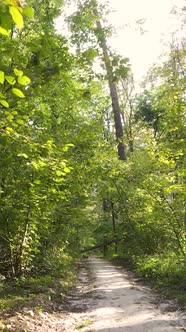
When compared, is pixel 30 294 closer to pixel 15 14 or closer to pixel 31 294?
pixel 31 294

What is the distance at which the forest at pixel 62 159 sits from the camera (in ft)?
10.5

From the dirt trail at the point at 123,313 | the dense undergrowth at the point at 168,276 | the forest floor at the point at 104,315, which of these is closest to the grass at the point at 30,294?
the forest floor at the point at 104,315

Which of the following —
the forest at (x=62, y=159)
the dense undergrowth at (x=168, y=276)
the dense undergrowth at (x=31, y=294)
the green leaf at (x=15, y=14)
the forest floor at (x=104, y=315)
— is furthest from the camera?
the dense undergrowth at (x=168, y=276)

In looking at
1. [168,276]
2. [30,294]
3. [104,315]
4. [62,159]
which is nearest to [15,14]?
[62,159]

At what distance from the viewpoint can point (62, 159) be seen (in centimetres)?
358

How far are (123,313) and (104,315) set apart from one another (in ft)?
1.12

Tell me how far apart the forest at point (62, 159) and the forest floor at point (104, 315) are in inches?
26.3

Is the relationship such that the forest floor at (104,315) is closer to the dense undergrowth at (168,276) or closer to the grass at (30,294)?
the grass at (30,294)

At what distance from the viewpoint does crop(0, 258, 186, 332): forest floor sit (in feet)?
15.5

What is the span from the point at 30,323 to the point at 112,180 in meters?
8.42

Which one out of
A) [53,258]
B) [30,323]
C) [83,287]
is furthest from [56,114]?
[30,323]

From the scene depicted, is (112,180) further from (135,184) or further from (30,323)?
(30,323)

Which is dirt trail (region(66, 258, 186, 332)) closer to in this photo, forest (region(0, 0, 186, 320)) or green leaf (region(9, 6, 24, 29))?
forest (region(0, 0, 186, 320))

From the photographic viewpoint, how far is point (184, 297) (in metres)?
6.46
